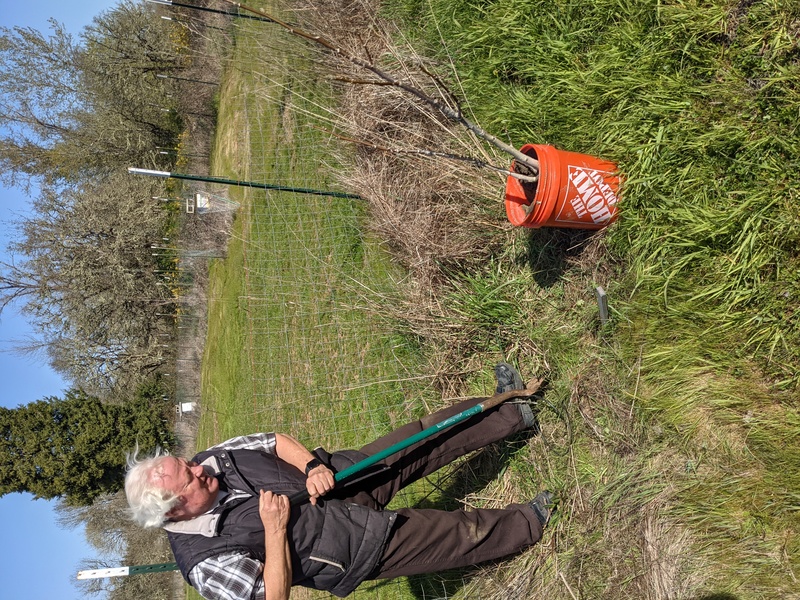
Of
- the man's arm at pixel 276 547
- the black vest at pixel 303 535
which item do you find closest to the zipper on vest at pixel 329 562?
the black vest at pixel 303 535

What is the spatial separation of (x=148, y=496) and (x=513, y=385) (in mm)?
2129

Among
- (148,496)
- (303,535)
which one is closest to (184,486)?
(148,496)

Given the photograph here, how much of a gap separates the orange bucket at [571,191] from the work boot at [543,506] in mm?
1580

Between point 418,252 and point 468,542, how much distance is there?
2168mm

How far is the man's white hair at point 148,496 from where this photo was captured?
2701 mm

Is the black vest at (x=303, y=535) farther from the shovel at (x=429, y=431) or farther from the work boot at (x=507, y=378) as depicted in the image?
the work boot at (x=507, y=378)

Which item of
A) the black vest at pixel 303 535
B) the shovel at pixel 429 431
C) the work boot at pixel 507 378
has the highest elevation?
the work boot at pixel 507 378

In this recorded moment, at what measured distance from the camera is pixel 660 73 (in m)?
2.89

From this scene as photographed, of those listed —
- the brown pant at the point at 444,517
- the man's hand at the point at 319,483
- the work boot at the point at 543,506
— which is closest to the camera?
the man's hand at the point at 319,483

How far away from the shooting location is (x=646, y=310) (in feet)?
9.83

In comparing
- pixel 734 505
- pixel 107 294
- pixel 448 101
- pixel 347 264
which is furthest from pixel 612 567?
pixel 107 294

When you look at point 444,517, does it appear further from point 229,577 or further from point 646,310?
point 646,310

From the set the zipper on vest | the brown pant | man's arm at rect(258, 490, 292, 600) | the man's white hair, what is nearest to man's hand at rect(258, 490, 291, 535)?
man's arm at rect(258, 490, 292, 600)

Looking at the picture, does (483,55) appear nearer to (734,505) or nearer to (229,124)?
(734,505)
